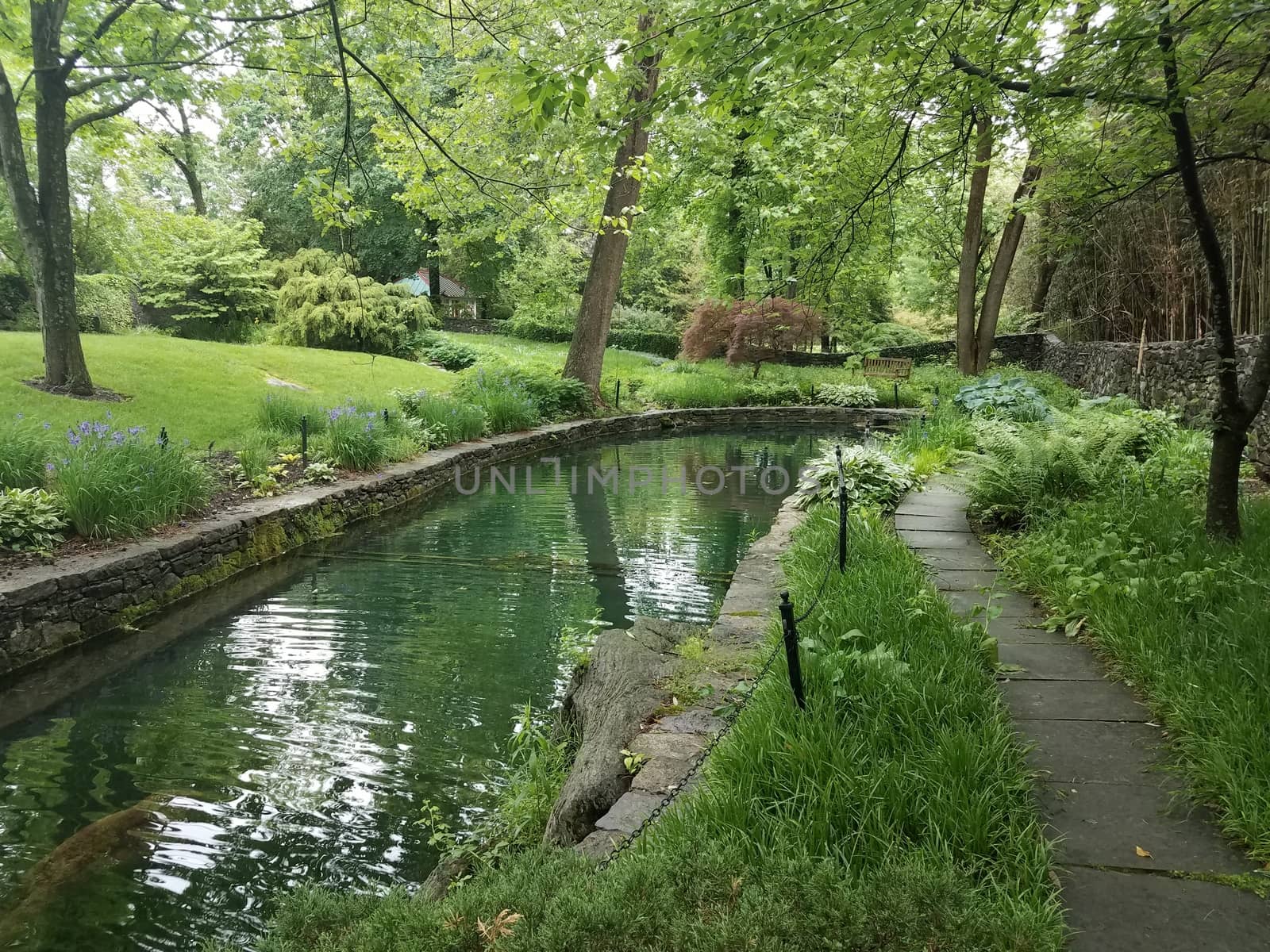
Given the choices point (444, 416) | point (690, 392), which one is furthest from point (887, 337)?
point (444, 416)

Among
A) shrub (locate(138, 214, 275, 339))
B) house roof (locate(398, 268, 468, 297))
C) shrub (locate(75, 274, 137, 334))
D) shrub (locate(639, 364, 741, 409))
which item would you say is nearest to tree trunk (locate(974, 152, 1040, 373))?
shrub (locate(639, 364, 741, 409))

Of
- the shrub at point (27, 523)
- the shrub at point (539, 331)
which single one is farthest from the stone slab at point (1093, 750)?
the shrub at point (539, 331)

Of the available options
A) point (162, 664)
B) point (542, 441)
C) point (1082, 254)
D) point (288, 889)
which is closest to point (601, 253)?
point (542, 441)

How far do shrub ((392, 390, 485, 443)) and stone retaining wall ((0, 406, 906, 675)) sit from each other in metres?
0.37

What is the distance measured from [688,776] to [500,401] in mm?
10463

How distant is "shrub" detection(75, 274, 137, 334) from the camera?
19562 millimetres

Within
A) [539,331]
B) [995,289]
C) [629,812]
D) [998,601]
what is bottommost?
[629,812]

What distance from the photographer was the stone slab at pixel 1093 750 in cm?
231

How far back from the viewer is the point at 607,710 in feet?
11.0

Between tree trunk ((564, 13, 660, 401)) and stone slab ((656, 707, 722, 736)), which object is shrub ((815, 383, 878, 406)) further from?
stone slab ((656, 707, 722, 736))

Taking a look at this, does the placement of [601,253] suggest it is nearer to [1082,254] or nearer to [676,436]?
[676,436]

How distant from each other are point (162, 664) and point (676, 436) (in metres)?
11.7

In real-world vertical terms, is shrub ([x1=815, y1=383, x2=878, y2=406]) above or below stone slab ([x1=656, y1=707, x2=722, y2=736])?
above

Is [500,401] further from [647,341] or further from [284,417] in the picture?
[647,341]
